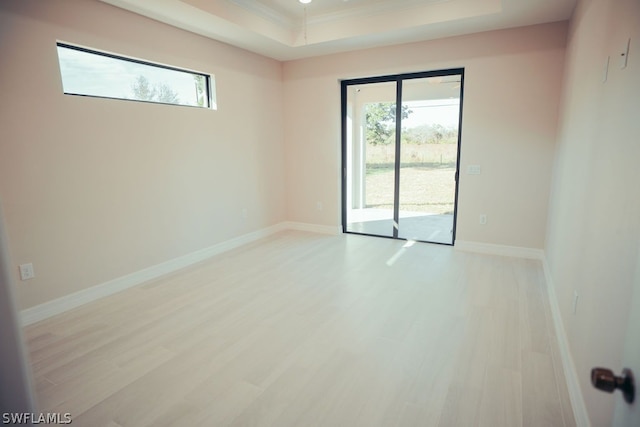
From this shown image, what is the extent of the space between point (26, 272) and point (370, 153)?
4333 millimetres

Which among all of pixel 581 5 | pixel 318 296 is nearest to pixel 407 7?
pixel 581 5

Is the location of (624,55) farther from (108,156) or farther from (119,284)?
(119,284)

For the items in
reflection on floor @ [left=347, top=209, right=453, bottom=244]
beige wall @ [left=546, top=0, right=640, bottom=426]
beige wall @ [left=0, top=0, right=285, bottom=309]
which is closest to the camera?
beige wall @ [left=546, top=0, right=640, bottom=426]

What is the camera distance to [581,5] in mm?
2854

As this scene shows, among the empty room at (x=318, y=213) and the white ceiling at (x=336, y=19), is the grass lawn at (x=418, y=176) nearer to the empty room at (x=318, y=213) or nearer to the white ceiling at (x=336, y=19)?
the empty room at (x=318, y=213)

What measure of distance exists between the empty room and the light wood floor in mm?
17

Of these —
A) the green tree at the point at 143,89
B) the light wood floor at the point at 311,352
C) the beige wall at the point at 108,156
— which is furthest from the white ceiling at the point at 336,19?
the light wood floor at the point at 311,352

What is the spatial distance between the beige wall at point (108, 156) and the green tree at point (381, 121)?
178 cm

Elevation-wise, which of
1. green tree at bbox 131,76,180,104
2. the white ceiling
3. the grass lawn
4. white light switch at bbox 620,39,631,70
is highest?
the white ceiling

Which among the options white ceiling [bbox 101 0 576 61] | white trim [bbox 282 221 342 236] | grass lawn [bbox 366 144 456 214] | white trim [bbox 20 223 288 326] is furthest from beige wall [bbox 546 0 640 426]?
white trim [bbox 282 221 342 236]

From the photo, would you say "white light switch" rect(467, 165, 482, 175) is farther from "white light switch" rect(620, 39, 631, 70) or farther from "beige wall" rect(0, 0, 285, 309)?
"beige wall" rect(0, 0, 285, 309)

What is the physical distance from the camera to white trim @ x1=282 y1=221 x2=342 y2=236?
5539mm

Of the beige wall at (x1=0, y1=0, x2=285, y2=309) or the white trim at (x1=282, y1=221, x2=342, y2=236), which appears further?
the white trim at (x1=282, y1=221, x2=342, y2=236)

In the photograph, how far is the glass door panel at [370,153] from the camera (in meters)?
5.08
